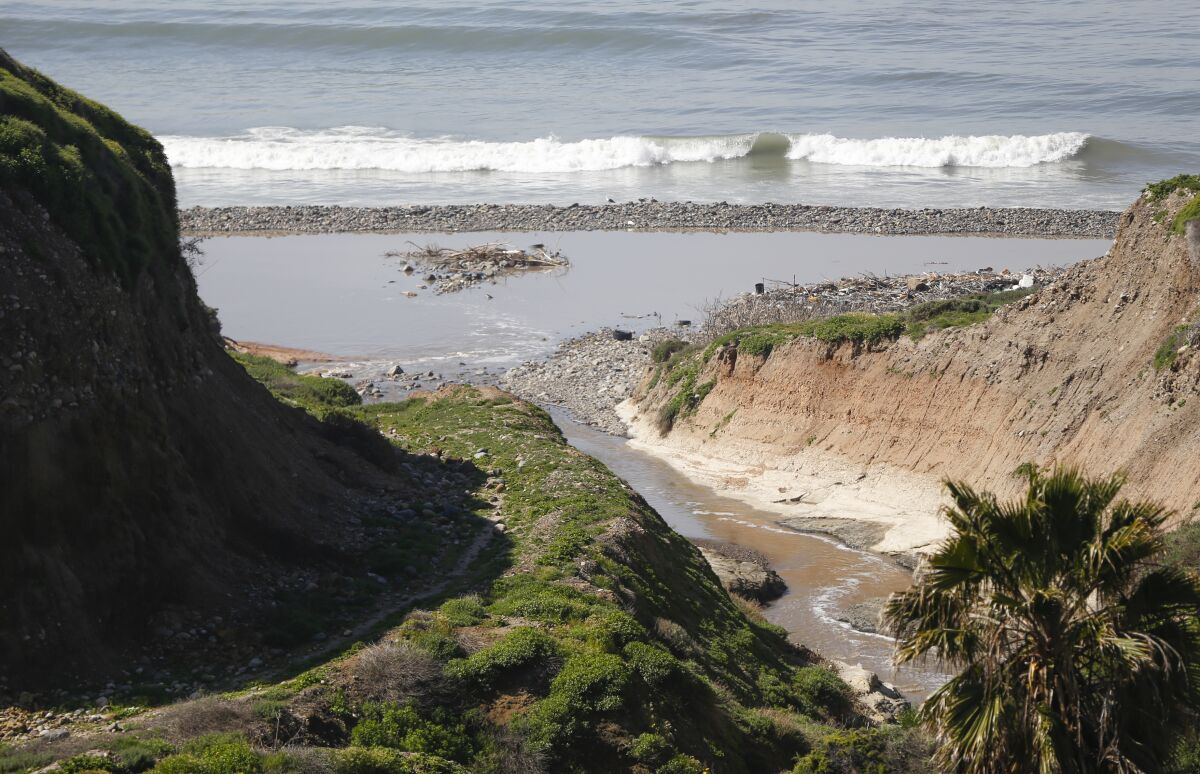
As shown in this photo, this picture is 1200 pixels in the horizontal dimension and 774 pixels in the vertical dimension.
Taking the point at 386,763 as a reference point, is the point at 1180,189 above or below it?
above

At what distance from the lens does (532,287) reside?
6325cm

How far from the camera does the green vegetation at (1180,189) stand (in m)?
31.4

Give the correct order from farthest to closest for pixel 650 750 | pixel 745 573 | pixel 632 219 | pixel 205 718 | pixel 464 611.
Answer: pixel 632 219
pixel 745 573
pixel 464 611
pixel 650 750
pixel 205 718

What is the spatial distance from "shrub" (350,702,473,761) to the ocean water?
215 ft

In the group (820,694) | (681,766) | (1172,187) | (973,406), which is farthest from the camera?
(973,406)

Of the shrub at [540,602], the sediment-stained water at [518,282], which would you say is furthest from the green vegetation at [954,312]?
the shrub at [540,602]

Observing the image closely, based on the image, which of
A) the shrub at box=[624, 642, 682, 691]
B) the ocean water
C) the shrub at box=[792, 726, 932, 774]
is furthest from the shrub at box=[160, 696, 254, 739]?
the ocean water

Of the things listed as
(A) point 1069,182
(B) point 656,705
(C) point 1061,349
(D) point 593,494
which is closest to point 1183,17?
(A) point 1069,182

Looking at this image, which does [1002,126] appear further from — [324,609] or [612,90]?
[324,609]

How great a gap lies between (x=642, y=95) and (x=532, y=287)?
4997cm

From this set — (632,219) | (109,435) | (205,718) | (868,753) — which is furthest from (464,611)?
(632,219)

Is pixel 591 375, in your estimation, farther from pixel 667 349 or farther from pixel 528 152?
pixel 528 152

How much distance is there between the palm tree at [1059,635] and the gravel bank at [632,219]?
57.9m

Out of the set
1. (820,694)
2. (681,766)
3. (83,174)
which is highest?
(83,174)
